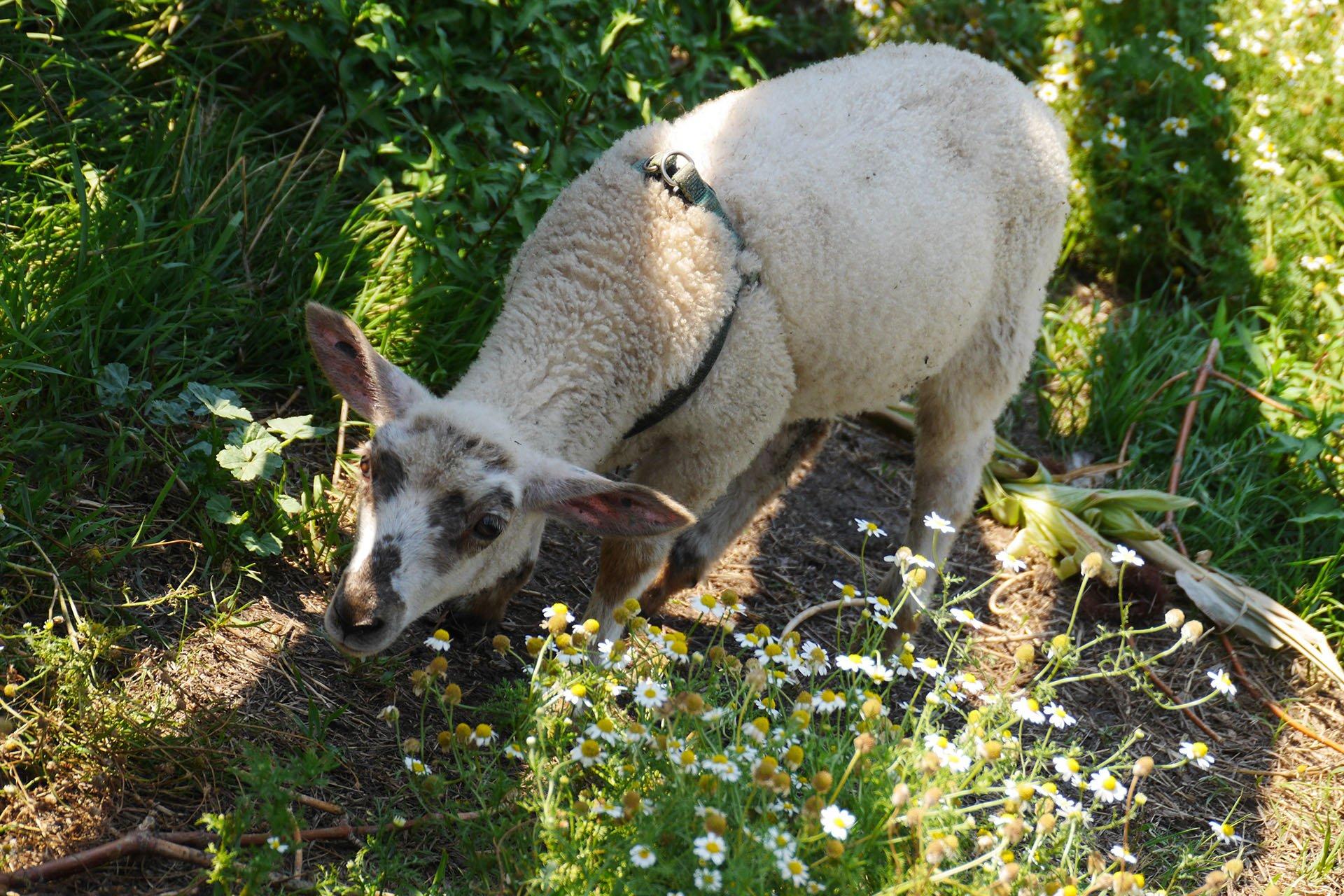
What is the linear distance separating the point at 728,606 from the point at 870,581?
1.80 m

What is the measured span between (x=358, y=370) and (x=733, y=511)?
1.52 m

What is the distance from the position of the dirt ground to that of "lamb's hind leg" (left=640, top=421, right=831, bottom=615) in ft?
0.43

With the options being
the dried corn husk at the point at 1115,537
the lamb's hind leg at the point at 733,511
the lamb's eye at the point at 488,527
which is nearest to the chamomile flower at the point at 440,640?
the lamb's eye at the point at 488,527

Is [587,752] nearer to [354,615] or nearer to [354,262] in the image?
[354,615]

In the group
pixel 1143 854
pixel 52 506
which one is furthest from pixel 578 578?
pixel 1143 854

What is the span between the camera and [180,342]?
3705mm

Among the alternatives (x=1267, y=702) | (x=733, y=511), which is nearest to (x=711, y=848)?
(x=733, y=511)

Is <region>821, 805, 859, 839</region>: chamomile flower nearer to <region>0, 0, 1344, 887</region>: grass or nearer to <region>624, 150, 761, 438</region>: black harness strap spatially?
<region>0, 0, 1344, 887</region>: grass

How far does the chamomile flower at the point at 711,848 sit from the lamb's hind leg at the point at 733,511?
5.93 feet

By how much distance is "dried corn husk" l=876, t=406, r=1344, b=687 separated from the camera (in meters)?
4.32

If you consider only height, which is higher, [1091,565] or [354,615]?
[1091,565]

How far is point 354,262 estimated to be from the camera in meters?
4.15

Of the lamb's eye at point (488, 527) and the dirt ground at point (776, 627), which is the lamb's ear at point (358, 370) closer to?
the lamb's eye at point (488, 527)

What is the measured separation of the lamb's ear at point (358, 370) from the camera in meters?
3.05
